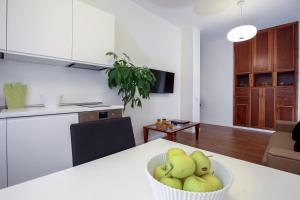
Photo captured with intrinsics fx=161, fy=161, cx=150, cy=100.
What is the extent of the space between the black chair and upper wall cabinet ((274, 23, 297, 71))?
443 cm

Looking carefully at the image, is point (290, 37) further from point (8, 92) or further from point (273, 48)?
point (8, 92)

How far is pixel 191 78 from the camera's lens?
158 inches

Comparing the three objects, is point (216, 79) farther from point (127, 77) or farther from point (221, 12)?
point (127, 77)

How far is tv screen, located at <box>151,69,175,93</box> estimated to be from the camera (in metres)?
3.42

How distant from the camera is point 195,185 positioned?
0.41 meters

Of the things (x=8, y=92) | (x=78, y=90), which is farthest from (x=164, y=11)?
(x=8, y=92)

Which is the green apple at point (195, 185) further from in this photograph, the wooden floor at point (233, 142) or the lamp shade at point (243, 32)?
the lamp shade at point (243, 32)

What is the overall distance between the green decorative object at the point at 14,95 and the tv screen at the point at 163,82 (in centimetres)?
217

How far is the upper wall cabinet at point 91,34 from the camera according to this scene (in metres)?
1.92

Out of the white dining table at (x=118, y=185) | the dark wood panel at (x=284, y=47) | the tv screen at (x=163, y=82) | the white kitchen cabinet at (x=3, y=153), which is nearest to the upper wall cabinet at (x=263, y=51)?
the dark wood panel at (x=284, y=47)

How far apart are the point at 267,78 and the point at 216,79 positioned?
1304 millimetres

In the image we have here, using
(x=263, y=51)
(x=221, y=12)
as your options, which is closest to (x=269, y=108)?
(x=263, y=51)

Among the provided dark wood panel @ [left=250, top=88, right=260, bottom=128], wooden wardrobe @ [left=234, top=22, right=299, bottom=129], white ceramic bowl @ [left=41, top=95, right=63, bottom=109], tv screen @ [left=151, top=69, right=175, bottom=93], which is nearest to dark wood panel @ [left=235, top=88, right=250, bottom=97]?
wooden wardrobe @ [left=234, top=22, right=299, bottom=129]

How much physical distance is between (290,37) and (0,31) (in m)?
5.26
